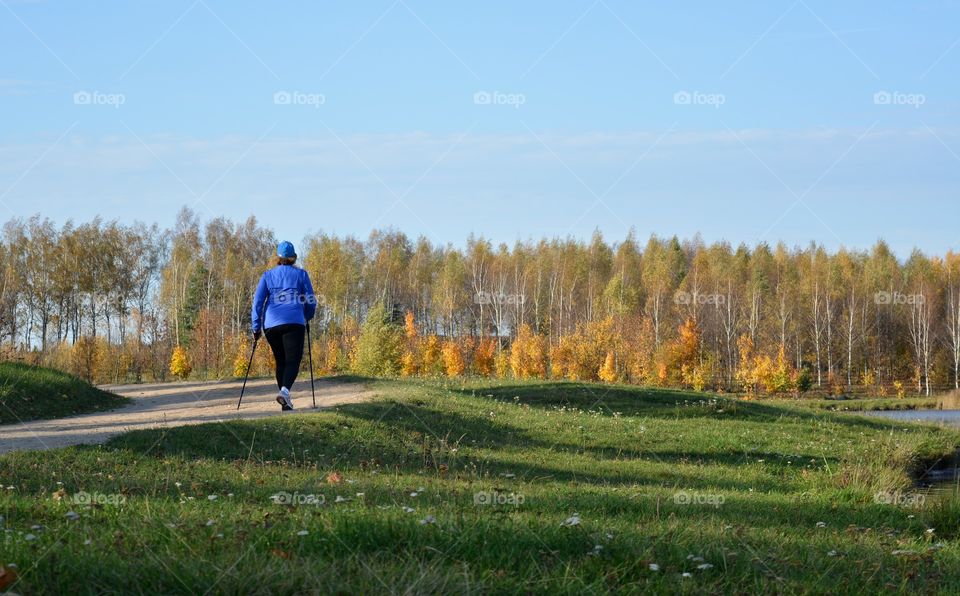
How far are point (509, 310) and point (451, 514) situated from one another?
77.0 meters

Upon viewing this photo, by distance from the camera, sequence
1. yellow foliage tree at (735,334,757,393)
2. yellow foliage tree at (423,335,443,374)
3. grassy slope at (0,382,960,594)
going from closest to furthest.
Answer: grassy slope at (0,382,960,594), yellow foliage tree at (423,335,443,374), yellow foliage tree at (735,334,757,393)

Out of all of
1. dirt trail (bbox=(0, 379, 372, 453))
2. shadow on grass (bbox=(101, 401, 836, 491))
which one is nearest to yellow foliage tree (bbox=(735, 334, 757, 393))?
dirt trail (bbox=(0, 379, 372, 453))

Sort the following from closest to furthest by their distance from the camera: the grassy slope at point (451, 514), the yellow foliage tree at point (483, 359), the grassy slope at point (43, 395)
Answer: the grassy slope at point (451, 514), the grassy slope at point (43, 395), the yellow foliage tree at point (483, 359)

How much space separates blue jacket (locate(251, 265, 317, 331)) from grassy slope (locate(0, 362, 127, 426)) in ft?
14.3

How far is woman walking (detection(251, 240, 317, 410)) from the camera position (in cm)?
1488

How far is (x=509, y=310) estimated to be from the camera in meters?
82.7

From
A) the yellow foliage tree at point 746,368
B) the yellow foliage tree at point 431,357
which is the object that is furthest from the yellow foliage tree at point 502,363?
the yellow foliage tree at point 746,368

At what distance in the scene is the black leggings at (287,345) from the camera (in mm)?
14938

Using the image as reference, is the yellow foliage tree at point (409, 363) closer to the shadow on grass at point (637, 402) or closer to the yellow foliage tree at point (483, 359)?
the yellow foliage tree at point (483, 359)

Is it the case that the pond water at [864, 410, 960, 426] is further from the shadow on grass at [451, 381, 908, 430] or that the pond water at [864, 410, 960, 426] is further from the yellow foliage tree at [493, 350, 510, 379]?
the yellow foliage tree at [493, 350, 510, 379]

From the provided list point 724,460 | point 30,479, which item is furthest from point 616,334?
point 30,479

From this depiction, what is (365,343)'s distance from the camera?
40469mm

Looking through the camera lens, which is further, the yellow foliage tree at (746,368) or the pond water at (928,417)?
the yellow foliage tree at (746,368)

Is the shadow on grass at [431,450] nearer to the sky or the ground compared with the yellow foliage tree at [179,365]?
nearer to the ground
